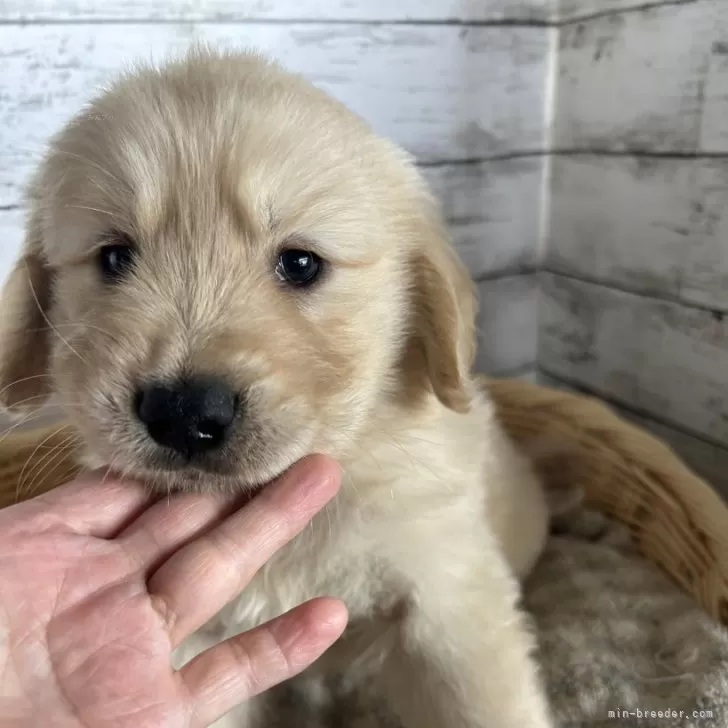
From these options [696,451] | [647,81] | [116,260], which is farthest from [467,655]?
[647,81]

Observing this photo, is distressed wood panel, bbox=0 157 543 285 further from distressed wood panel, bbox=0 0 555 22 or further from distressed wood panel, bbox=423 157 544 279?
distressed wood panel, bbox=0 0 555 22

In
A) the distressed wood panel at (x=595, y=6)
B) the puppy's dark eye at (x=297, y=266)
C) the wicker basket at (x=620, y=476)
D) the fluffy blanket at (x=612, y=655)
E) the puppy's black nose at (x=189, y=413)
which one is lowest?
the fluffy blanket at (x=612, y=655)

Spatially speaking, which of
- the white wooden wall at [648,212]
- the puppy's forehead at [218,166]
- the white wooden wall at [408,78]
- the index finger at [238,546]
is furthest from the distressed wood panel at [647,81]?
the index finger at [238,546]

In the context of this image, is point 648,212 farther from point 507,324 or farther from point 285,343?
point 285,343

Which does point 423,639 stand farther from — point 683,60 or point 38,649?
point 683,60

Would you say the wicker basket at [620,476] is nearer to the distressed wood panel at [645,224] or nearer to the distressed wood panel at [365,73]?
the distressed wood panel at [645,224]

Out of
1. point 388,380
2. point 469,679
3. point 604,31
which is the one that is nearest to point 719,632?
point 469,679
